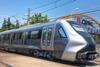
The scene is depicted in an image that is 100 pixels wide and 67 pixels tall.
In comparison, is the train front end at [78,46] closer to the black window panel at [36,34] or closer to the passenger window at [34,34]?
the black window panel at [36,34]

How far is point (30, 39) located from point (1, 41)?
43.4ft

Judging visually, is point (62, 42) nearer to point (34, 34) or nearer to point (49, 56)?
point (49, 56)

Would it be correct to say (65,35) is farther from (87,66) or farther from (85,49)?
(87,66)

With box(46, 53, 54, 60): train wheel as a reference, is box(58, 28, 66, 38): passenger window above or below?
above

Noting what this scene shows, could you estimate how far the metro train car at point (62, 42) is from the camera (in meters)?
14.7

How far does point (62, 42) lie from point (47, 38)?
7.49 feet

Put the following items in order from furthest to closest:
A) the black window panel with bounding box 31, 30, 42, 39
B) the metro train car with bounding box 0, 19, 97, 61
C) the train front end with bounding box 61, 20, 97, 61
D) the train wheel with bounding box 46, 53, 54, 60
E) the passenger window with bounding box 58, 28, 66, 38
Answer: the black window panel with bounding box 31, 30, 42, 39 → the train wheel with bounding box 46, 53, 54, 60 → the passenger window with bounding box 58, 28, 66, 38 → the metro train car with bounding box 0, 19, 97, 61 → the train front end with bounding box 61, 20, 97, 61

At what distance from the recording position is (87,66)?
45.3 feet

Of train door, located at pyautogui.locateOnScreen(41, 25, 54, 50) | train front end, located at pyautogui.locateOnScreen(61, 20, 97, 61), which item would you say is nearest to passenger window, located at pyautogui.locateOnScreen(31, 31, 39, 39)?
train door, located at pyautogui.locateOnScreen(41, 25, 54, 50)

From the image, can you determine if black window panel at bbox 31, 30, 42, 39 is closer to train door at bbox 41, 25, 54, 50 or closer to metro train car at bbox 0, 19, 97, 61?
metro train car at bbox 0, 19, 97, 61

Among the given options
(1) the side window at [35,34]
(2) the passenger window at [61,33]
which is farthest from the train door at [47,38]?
(1) the side window at [35,34]

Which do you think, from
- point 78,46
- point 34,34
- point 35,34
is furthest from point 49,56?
point 78,46

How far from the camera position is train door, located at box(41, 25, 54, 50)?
17.1 meters

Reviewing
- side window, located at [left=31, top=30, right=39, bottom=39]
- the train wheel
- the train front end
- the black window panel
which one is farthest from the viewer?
side window, located at [left=31, top=30, right=39, bottom=39]
